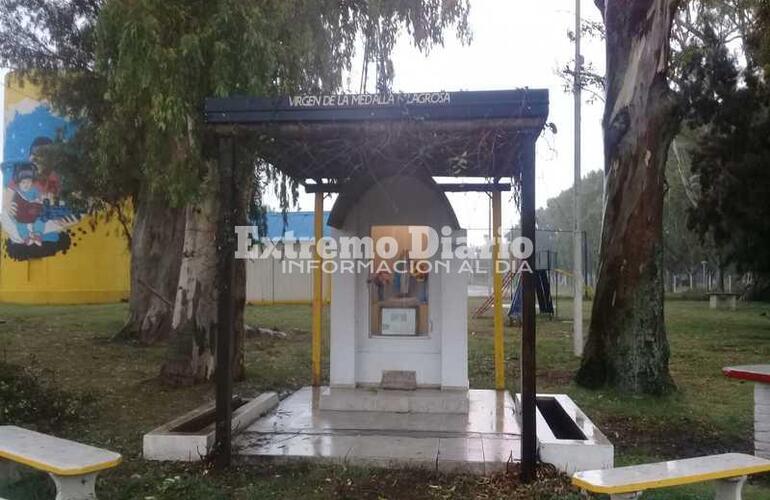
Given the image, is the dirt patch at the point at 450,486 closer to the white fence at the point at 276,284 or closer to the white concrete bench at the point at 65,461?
the white concrete bench at the point at 65,461

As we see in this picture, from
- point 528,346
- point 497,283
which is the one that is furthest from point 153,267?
point 528,346

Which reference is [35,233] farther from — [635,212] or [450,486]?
[450,486]

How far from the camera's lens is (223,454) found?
5848mm

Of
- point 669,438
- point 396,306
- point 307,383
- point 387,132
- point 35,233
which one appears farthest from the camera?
point 35,233

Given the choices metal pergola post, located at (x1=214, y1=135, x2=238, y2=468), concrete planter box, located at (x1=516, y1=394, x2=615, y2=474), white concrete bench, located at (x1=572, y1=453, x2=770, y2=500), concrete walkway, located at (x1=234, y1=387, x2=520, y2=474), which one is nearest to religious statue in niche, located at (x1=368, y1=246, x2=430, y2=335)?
concrete walkway, located at (x1=234, y1=387, x2=520, y2=474)

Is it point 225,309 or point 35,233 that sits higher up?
point 35,233

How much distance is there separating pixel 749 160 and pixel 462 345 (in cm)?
1357

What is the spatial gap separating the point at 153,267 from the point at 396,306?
405 inches

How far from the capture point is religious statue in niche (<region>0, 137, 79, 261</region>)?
93.8 feet

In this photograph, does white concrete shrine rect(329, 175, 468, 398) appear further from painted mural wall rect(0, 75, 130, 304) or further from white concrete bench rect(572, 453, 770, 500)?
painted mural wall rect(0, 75, 130, 304)

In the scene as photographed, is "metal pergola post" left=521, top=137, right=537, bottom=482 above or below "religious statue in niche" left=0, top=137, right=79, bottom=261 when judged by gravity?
below

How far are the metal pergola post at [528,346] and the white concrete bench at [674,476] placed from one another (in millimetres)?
894

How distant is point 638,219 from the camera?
9.84 meters

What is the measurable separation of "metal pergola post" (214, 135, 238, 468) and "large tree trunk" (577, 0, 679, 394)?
6.10 meters
